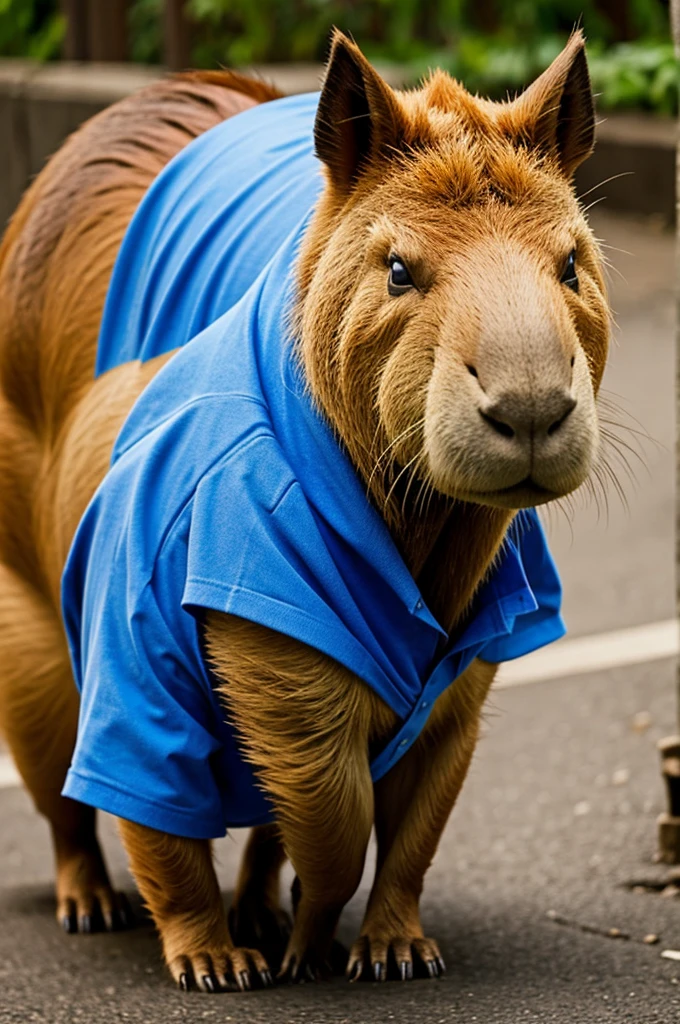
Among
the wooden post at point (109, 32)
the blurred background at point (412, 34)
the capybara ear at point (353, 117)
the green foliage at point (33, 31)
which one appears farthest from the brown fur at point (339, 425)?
the green foliage at point (33, 31)

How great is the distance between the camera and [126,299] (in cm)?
390

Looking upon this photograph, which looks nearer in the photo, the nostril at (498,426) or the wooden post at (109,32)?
the nostril at (498,426)

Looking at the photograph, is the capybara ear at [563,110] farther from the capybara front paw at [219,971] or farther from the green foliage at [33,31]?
the green foliage at [33,31]

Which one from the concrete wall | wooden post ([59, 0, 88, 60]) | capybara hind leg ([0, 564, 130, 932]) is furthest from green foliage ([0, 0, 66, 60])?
capybara hind leg ([0, 564, 130, 932])

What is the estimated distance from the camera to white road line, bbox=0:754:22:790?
6035 millimetres

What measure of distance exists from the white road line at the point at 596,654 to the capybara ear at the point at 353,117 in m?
3.57

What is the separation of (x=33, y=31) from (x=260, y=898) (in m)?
10.9

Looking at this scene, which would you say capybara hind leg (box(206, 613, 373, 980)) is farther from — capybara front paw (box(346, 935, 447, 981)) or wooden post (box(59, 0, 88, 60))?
wooden post (box(59, 0, 88, 60))

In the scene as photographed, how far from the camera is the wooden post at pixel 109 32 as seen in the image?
12.2 m

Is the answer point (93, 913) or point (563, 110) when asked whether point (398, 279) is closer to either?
point (563, 110)

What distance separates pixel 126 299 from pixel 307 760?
1282 millimetres

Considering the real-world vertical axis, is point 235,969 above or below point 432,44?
below

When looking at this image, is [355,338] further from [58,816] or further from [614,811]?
[614,811]

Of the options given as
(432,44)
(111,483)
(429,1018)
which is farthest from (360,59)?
(432,44)
